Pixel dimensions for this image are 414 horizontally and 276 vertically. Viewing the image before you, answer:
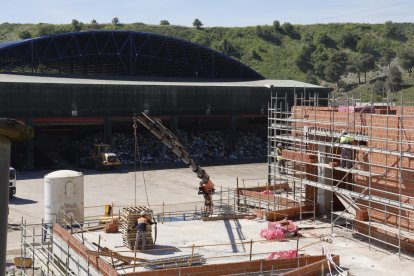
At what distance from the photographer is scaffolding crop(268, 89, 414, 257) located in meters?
18.7

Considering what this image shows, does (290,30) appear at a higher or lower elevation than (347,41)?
higher

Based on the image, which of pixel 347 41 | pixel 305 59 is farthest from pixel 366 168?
pixel 347 41

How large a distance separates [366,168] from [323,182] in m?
3.47

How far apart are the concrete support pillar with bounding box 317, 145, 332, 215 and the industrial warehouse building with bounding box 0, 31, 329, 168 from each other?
59.1ft

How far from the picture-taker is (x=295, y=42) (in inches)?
4761

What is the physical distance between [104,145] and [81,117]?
328 centimetres

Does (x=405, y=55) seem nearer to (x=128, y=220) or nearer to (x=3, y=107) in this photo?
(x=3, y=107)

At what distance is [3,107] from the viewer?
42656 mm

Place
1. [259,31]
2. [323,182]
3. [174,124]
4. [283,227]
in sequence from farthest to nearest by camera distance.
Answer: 1. [259,31]
2. [174,124]
3. [323,182]
4. [283,227]

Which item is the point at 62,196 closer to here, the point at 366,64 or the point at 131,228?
the point at 131,228

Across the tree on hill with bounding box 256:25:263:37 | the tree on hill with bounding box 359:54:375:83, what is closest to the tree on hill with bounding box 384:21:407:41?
the tree on hill with bounding box 359:54:375:83

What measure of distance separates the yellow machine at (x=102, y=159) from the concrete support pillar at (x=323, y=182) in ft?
73.5

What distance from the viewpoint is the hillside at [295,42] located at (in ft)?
352

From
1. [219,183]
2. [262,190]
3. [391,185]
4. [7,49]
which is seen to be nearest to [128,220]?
[391,185]
